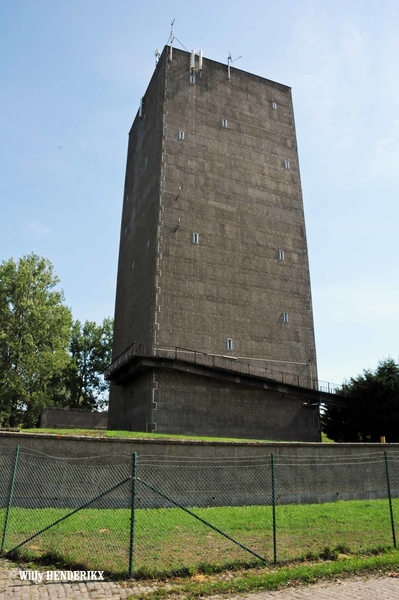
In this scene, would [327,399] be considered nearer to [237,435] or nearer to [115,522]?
[237,435]

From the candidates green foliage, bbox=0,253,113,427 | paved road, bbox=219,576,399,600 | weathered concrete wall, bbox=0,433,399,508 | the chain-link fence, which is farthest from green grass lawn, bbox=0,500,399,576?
green foliage, bbox=0,253,113,427

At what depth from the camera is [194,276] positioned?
29781 mm

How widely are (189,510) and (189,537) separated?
334cm

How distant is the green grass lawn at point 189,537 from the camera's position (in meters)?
9.23

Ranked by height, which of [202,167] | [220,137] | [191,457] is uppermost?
[220,137]

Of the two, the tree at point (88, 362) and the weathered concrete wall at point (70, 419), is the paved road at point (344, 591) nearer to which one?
the weathered concrete wall at point (70, 419)

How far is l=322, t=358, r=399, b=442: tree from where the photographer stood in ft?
90.7

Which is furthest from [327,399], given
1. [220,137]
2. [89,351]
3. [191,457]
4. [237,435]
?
[89,351]

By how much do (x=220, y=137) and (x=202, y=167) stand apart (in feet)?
10.6

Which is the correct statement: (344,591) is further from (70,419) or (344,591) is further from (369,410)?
(70,419)

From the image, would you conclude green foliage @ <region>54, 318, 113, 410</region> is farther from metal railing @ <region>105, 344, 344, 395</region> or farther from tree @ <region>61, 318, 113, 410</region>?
metal railing @ <region>105, 344, 344, 395</region>

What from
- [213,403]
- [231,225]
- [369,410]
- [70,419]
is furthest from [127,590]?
[70,419]

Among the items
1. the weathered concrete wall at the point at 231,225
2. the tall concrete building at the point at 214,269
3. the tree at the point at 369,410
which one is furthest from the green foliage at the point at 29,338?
the tree at the point at 369,410

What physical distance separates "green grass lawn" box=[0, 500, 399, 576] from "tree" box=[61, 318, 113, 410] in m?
45.4
